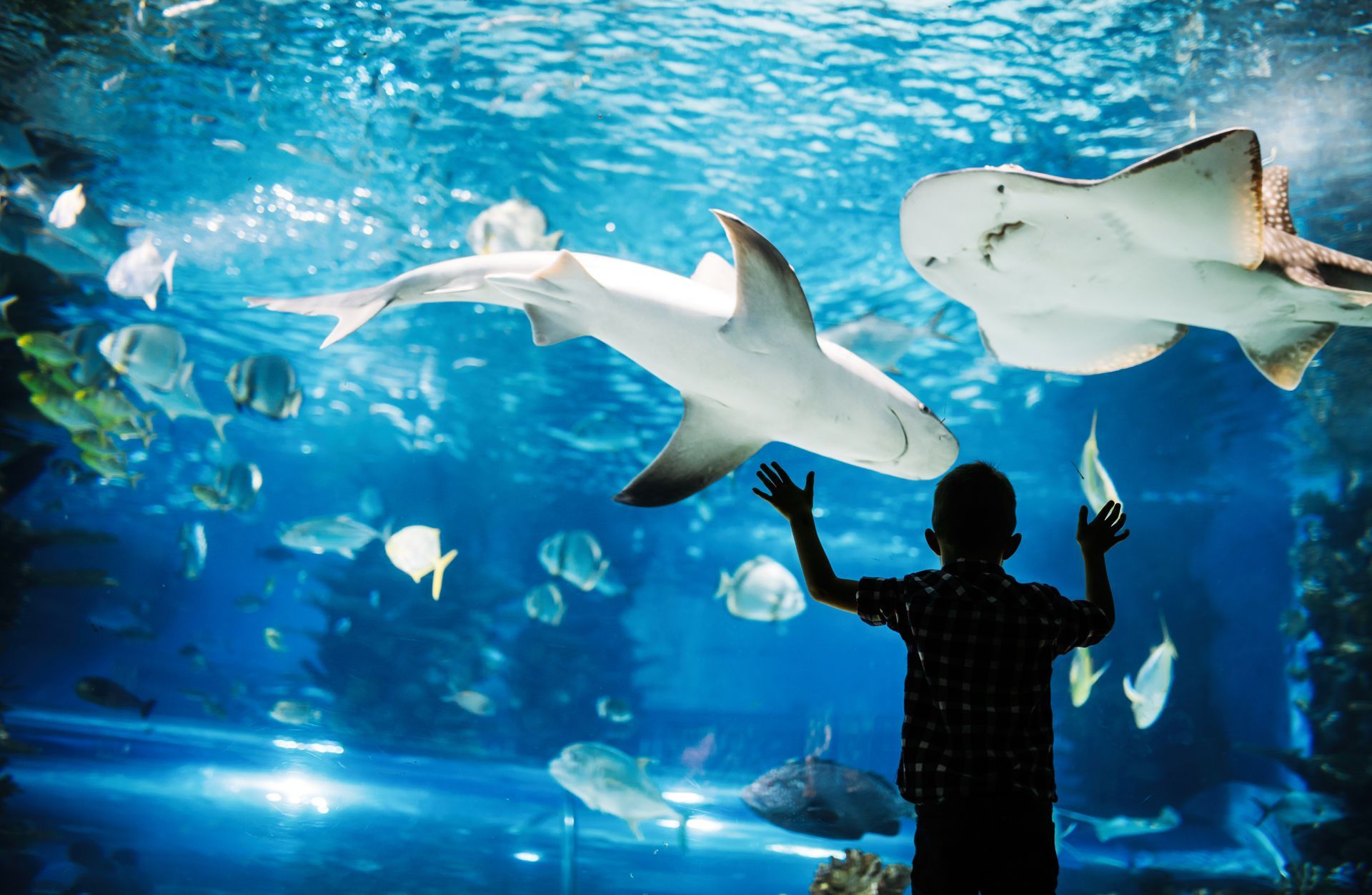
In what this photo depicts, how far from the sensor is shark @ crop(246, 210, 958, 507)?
2.58 metres

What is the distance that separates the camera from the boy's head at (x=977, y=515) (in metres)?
2.07

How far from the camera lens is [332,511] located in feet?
94.9

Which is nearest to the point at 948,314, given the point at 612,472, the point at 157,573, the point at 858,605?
the point at 858,605

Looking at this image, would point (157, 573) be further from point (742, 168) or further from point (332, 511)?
point (742, 168)

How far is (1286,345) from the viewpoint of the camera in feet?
10.6

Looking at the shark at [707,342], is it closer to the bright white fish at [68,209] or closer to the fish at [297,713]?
the bright white fish at [68,209]

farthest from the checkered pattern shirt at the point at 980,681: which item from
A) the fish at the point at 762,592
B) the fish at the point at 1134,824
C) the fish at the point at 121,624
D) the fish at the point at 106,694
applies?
the fish at the point at 121,624

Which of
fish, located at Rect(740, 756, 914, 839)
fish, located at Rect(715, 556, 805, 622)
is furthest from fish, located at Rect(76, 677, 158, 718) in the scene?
fish, located at Rect(740, 756, 914, 839)

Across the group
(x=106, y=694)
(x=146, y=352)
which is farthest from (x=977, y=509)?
(x=106, y=694)

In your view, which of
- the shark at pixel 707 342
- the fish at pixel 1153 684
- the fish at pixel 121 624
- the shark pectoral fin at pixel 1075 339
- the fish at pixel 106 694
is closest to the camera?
the shark at pixel 707 342

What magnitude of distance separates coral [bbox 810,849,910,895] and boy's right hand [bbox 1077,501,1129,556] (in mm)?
3646

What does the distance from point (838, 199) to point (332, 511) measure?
26.7m

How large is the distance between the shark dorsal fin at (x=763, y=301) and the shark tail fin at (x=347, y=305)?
4.40 feet

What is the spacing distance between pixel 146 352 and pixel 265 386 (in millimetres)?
1672
